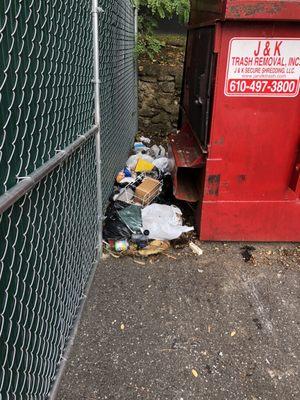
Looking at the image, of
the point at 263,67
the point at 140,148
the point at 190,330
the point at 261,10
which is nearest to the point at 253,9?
the point at 261,10

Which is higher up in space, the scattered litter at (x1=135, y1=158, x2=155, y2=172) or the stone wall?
the stone wall

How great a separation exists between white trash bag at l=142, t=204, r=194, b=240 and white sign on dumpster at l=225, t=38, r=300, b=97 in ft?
4.41

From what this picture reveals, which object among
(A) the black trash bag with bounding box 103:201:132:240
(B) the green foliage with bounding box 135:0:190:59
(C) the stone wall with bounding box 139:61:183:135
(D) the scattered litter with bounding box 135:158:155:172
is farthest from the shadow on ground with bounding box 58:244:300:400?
(B) the green foliage with bounding box 135:0:190:59

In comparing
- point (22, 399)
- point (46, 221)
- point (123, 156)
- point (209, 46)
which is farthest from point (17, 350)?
point (123, 156)

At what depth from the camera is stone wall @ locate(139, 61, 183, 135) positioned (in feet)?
21.2

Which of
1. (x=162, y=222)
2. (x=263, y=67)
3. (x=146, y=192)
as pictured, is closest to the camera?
(x=263, y=67)

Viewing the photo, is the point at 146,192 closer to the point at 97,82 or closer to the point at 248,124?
the point at 248,124

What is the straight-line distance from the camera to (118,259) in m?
3.19

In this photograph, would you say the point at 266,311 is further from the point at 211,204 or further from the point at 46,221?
the point at 46,221

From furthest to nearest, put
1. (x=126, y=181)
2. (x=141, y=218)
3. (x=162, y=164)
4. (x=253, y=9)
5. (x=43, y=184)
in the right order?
(x=162, y=164)
(x=126, y=181)
(x=141, y=218)
(x=253, y=9)
(x=43, y=184)

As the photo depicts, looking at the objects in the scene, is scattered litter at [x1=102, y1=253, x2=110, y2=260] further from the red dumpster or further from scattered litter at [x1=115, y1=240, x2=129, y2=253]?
the red dumpster

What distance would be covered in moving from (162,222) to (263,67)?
1702 millimetres

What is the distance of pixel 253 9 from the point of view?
258cm

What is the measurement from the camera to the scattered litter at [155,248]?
3.24 metres
